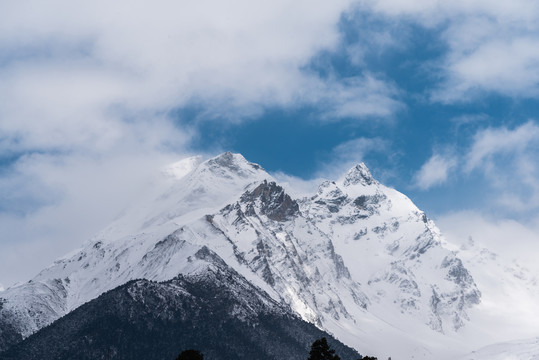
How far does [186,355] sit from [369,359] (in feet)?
106

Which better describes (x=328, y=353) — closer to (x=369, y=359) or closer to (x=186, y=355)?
(x=369, y=359)

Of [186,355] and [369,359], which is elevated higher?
[369,359]

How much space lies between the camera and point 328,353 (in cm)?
16575

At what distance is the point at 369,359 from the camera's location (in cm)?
17088

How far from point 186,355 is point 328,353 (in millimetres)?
24694

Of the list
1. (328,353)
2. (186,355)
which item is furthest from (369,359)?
(186,355)

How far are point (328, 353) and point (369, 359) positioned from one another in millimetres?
9362

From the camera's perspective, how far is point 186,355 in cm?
16788
